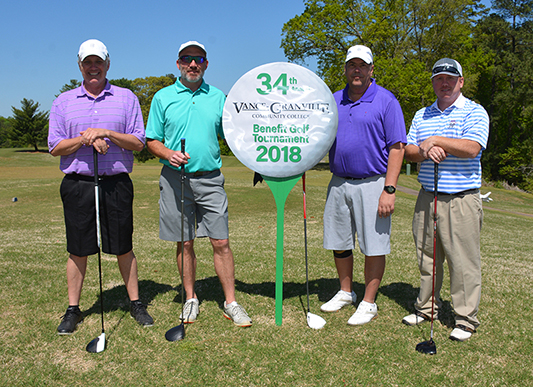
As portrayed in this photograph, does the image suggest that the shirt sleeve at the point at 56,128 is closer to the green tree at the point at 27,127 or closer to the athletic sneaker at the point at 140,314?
the athletic sneaker at the point at 140,314

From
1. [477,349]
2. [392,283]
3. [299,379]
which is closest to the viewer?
[299,379]

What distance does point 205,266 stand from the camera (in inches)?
229

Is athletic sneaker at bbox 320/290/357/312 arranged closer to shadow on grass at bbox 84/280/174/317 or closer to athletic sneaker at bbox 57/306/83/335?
shadow on grass at bbox 84/280/174/317

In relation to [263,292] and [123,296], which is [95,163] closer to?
[123,296]

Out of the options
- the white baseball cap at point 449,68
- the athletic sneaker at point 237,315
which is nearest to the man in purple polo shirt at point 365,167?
the white baseball cap at point 449,68

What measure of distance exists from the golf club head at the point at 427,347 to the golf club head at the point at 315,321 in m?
0.81

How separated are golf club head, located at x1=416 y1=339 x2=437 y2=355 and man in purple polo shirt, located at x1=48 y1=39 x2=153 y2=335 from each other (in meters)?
2.28

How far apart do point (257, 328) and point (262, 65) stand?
2250 mm

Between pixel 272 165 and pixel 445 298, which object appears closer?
pixel 272 165

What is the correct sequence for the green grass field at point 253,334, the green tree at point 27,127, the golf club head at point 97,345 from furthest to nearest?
1. the green tree at point 27,127
2. the golf club head at point 97,345
3. the green grass field at point 253,334

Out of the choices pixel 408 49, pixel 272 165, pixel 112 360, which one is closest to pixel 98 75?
pixel 272 165

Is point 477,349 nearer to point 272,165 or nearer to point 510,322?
point 510,322

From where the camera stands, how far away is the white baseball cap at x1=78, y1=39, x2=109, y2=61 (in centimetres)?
351

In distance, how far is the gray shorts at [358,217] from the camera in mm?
3855
